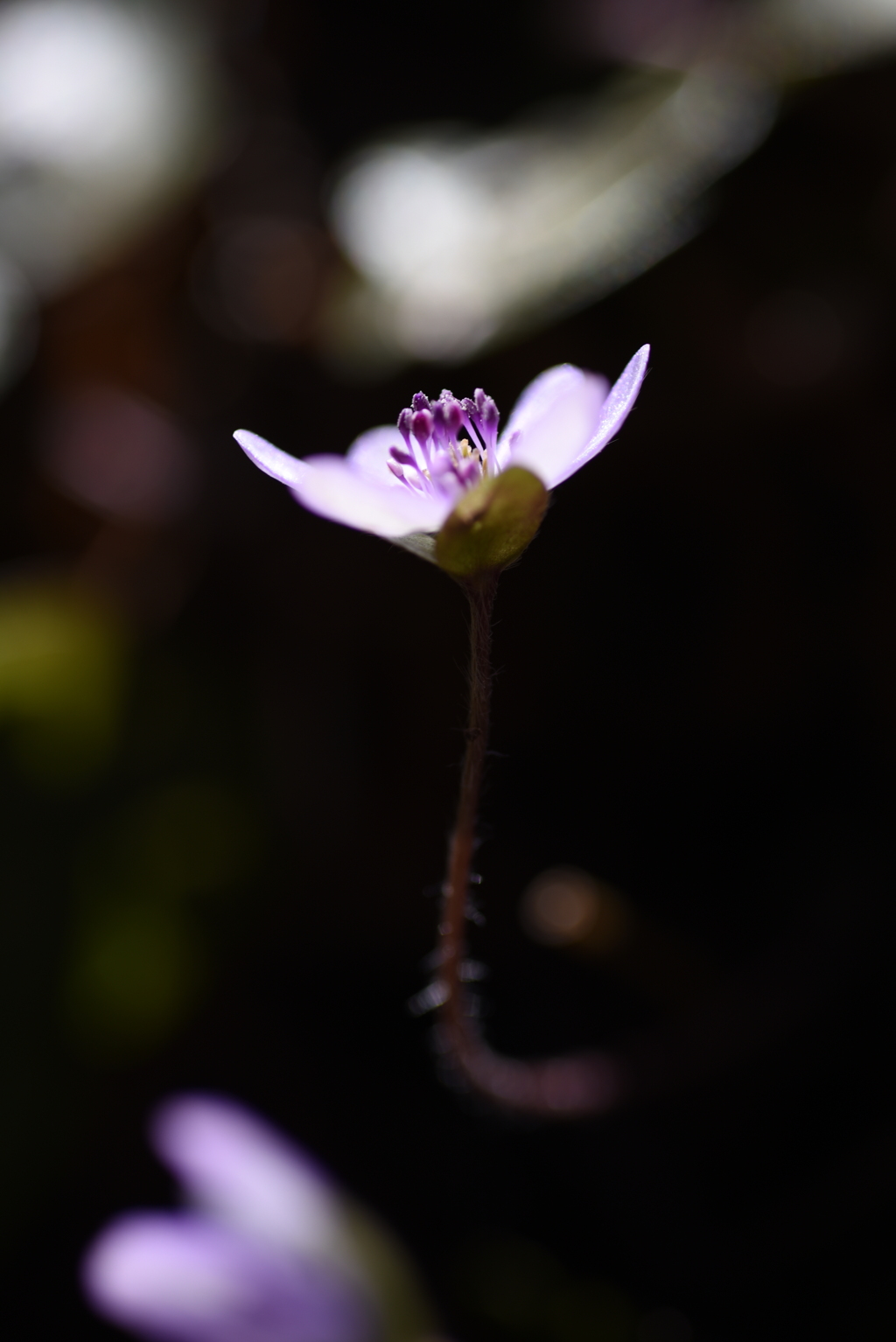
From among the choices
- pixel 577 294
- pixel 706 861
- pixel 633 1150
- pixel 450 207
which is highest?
pixel 450 207

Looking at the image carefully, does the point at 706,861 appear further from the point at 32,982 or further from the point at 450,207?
the point at 450,207

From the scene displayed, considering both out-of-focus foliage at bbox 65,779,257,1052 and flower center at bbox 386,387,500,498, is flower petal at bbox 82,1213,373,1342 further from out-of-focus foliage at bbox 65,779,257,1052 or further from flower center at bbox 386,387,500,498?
flower center at bbox 386,387,500,498

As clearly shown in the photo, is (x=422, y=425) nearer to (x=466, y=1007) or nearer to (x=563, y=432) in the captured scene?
(x=563, y=432)

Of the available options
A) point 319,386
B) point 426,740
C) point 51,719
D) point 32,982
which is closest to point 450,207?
point 319,386

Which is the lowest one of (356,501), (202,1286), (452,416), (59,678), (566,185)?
(202,1286)

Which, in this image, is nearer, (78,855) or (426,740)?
(78,855)

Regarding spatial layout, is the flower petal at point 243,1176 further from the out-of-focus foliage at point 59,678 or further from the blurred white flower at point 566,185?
the blurred white flower at point 566,185

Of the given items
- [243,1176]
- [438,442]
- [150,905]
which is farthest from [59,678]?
[438,442]
